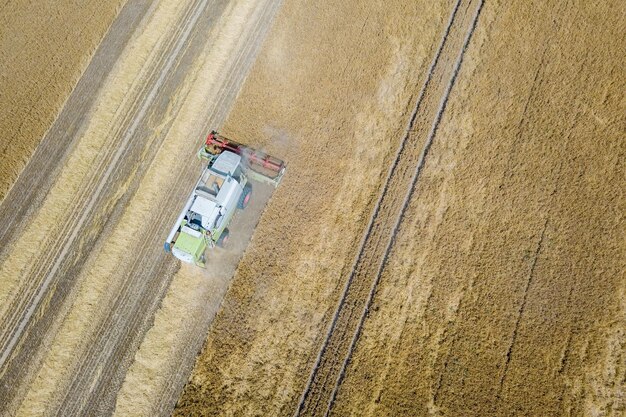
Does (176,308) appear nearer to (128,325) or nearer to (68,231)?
(128,325)

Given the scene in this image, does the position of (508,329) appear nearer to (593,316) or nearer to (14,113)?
(593,316)

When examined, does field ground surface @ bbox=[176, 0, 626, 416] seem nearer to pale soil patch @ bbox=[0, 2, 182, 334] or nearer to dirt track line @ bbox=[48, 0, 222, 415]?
dirt track line @ bbox=[48, 0, 222, 415]

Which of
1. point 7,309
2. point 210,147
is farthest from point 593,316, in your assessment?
point 7,309

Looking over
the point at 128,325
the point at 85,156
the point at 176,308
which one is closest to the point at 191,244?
the point at 176,308

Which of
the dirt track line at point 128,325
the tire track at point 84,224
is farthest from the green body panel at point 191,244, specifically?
the tire track at point 84,224

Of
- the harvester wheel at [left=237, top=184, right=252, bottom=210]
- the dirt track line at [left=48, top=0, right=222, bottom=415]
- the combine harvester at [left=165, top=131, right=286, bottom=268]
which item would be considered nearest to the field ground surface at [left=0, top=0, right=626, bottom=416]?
the dirt track line at [left=48, top=0, right=222, bottom=415]
